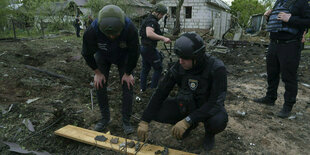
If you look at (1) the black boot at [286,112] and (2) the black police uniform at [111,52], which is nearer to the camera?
(2) the black police uniform at [111,52]

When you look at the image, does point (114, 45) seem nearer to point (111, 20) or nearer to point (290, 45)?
point (111, 20)

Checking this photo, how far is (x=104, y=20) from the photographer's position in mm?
1975

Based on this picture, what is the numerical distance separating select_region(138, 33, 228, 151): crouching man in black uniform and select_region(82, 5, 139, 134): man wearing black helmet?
0.56 meters

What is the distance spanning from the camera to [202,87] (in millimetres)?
2092

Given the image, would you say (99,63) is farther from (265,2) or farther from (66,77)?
(265,2)

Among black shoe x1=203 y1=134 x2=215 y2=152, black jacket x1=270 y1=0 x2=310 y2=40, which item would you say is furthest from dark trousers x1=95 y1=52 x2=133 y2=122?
black jacket x1=270 y1=0 x2=310 y2=40

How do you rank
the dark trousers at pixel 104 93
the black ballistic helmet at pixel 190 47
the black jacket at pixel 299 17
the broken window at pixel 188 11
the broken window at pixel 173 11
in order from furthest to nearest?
the broken window at pixel 173 11
the broken window at pixel 188 11
the black jacket at pixel 299 17
the dark trousers at pixel 104 93
the black ballistic helmet at pixel 190 47

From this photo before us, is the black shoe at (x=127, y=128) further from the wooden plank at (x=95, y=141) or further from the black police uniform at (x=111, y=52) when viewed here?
the wooden plank at (x=95, y=141)

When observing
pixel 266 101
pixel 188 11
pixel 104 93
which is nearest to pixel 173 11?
pixel 188 11

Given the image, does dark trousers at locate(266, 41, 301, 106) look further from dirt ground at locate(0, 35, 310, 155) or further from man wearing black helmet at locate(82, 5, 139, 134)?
man wearing black helmet at locate(82, 5, 139, 134)

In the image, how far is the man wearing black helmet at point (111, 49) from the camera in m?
2.01

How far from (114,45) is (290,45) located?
2.54 metres

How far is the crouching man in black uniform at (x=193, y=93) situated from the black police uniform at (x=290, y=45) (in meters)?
1.57

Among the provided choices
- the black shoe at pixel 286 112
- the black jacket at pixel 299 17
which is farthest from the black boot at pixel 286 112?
the black jacket at pixel 299 17
